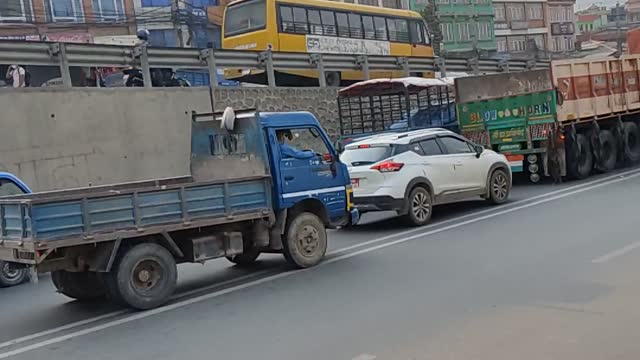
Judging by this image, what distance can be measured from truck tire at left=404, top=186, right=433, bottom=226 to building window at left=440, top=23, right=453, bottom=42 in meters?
49.8

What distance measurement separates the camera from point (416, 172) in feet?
39.6

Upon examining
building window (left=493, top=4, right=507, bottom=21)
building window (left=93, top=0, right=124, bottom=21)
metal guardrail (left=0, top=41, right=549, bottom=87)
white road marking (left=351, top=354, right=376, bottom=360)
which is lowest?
white road marking (left=351, top=354, right=376, bottom=360)

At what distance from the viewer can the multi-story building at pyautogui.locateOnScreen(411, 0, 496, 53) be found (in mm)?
60312

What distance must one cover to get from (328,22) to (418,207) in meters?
15.0

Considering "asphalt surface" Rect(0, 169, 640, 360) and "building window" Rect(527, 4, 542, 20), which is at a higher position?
"building window" Rect(527, 4, 542, 20)

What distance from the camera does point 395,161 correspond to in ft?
39.2

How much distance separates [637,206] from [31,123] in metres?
11.0

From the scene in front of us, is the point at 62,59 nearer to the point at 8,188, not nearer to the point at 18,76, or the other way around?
the point at 18,76

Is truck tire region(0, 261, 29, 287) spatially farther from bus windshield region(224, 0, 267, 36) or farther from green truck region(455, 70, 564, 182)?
bus windshield region(224, 0, 267, 36)

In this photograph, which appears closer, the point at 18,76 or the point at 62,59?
the point at 62,59

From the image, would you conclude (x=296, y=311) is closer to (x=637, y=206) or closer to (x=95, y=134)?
(x=637, y=206)

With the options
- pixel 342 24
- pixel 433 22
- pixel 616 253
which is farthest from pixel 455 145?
pixel 433 22

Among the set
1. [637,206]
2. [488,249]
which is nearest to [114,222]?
[488,249]

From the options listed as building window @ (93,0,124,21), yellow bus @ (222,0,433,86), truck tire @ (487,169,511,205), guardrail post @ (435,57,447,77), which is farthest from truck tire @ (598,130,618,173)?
building window @ (93,0,124,21)
